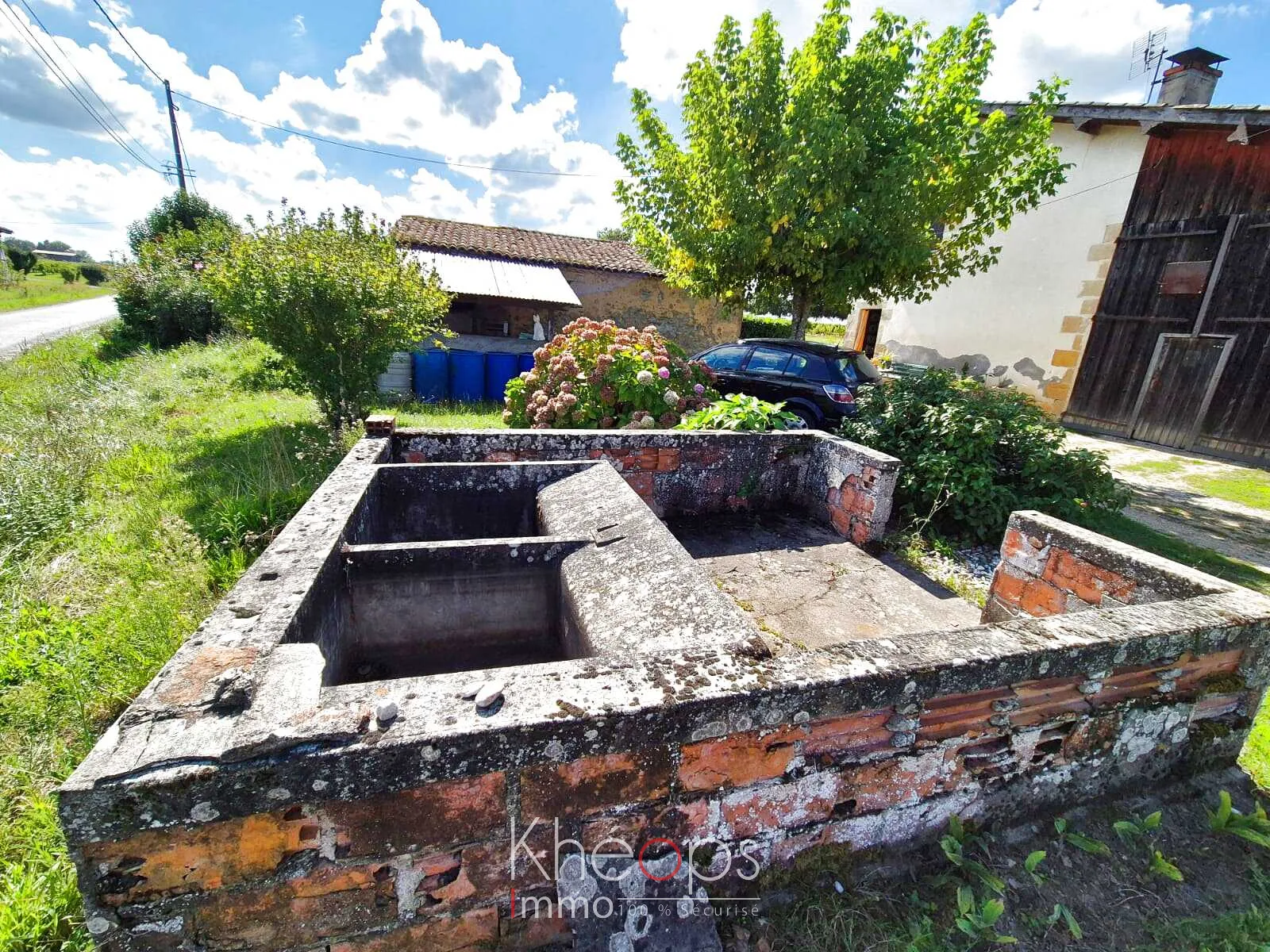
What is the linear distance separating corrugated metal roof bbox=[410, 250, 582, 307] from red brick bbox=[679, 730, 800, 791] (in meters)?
11.4

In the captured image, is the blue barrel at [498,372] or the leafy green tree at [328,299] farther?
the blue barrel at [498,372]

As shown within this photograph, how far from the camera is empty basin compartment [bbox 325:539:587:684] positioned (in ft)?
7.60

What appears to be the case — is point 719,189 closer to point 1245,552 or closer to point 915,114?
point 915,114

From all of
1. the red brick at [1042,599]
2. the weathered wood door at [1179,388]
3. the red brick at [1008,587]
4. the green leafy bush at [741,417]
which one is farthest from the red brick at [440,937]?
the weathered wood door at [1179,388]

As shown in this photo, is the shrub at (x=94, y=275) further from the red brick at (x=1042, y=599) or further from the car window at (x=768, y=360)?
the red brick at (x=1042, y=599)

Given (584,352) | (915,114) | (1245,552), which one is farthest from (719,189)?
(1245,552)

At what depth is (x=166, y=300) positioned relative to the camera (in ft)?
47.8

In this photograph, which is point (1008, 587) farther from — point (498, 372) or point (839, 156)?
point (498, 372)

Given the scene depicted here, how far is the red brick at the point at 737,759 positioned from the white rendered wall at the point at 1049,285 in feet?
40.3

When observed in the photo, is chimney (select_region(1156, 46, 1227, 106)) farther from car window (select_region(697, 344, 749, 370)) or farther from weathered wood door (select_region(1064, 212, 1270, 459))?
car window (select_region(697, 344, 749, 370))

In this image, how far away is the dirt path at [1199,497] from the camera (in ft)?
17.7

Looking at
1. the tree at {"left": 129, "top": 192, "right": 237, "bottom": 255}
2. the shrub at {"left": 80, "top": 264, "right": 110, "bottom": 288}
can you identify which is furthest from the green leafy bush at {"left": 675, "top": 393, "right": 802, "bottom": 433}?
the shrub at {"left": 80, "top": 264, "right": 110, "bottom": 288}

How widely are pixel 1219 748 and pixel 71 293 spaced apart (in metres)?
48.5

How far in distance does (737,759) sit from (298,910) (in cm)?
109
